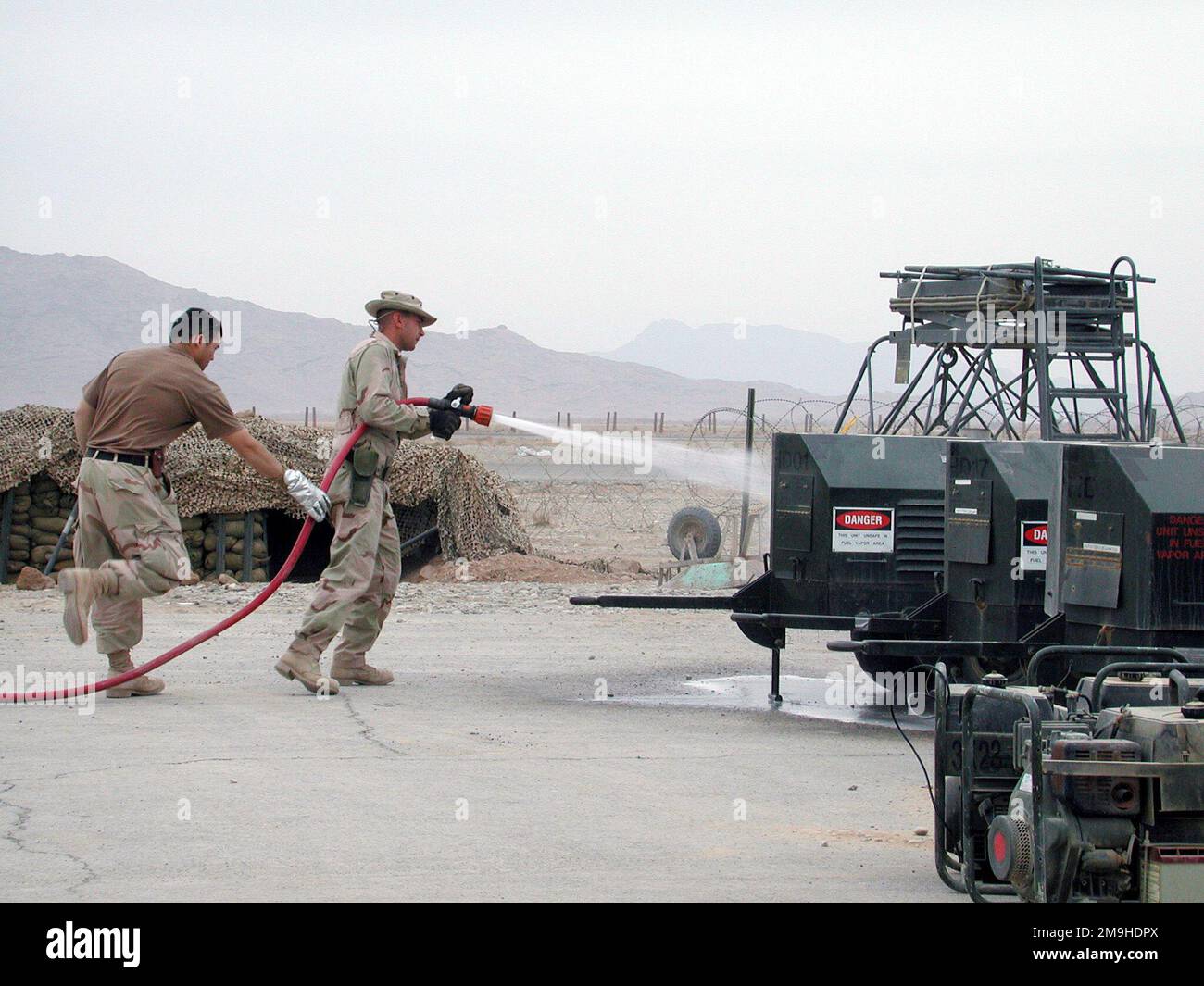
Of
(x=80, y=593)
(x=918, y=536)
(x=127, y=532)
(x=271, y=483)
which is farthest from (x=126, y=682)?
(x=271, y=483)

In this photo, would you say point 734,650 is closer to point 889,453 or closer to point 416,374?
point 889,453

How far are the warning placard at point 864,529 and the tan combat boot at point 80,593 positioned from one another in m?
4.26

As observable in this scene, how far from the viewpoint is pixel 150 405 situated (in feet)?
30.2

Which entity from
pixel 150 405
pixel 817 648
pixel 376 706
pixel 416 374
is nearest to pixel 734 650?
pixel 817 648

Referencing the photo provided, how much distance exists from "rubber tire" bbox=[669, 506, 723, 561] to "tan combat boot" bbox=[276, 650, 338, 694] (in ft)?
37.5

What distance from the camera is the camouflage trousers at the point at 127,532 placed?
9.05 m

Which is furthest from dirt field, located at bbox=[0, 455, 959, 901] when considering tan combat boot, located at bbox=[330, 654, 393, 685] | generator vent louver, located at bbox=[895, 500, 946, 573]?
generator vent louver, located at bbox=[895, 500, 946, 573]

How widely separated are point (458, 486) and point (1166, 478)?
11.4 metres

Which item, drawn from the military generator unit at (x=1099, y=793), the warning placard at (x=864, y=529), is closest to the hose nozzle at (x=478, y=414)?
the warning placard at (x=864, y=529)

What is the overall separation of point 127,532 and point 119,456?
45 cm

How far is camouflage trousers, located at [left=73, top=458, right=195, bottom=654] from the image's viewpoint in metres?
9.05

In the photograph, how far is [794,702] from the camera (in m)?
10.4

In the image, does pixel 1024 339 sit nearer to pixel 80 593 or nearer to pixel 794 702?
pixel 794 702

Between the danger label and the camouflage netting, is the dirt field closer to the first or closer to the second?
→ the danger label
